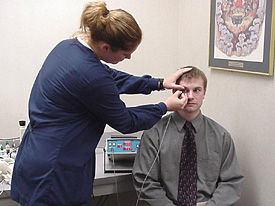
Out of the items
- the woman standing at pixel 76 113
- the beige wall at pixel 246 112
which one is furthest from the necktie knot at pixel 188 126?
the woman standing at pixel 76 113

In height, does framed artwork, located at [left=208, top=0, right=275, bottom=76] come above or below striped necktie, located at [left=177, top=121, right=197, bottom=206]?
above

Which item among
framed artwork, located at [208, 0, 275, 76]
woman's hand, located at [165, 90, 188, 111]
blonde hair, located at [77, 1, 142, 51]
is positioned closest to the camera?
blonde hair, located at [77, 1, 142, 51]

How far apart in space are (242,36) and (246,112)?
0.42 meters

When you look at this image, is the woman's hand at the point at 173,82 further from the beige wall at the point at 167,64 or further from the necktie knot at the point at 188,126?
the beige wall at the point at 167,64

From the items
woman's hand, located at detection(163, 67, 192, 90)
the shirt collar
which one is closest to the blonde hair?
woman's hand, located at detection(163, 67, 192, 90)

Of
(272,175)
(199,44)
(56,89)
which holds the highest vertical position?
(199,44)

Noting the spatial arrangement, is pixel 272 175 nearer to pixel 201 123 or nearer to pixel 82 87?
pixel 201 123

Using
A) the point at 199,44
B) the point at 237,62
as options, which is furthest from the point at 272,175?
the point at 199,44

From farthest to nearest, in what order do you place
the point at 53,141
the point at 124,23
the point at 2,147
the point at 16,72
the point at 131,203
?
the point at 131,203
the point at 16,72
the point at 2,147
the point at 53,141
the point at 124,23

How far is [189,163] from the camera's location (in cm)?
178

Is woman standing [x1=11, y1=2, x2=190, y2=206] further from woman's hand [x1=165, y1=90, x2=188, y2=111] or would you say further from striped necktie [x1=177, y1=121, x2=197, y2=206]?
striped necktie [x1=177, y1=121, x2=197, y2=206]

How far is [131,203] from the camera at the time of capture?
261 cm

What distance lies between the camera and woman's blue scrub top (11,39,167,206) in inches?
49.6

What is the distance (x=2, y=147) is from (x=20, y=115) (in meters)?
0.27
